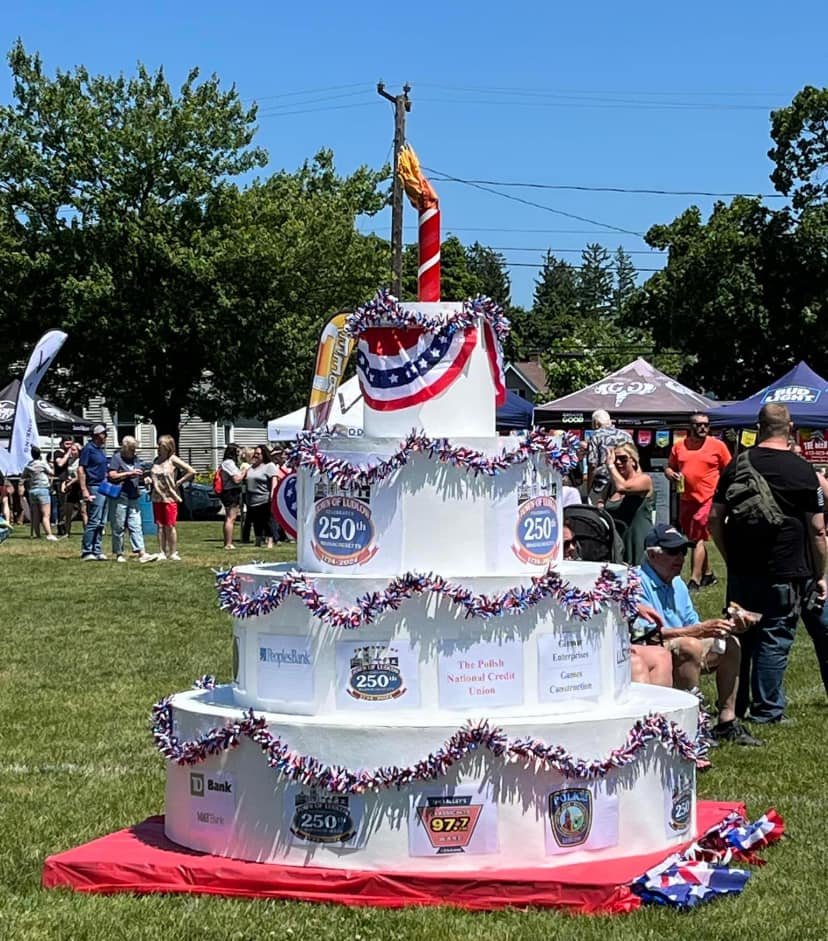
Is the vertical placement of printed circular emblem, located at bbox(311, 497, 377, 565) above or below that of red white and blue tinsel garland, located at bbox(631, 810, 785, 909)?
above

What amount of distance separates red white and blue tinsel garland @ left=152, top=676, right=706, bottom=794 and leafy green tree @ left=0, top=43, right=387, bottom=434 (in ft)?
127

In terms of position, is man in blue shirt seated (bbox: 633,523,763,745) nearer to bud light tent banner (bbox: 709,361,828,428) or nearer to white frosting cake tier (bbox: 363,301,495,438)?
white frosting cake tier (bbox: 363,301,495,438)

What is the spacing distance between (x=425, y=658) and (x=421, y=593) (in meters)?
0.28

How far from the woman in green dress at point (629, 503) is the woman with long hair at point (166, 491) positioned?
29.4 feet

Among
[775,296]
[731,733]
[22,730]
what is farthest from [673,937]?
[775,296]

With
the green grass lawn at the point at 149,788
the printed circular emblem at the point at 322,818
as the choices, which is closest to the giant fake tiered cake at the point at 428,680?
the printed circular emblem at the point at 322,818

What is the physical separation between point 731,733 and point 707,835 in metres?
2.60

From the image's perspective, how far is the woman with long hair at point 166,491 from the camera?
20031 millimetres

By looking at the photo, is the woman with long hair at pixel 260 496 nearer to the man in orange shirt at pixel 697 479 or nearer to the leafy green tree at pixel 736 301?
the man in orange shirt at pixel 697 479

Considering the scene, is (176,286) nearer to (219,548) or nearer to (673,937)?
(219,548)

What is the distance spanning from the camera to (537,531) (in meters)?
6.21

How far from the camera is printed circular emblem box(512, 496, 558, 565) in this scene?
242 inches

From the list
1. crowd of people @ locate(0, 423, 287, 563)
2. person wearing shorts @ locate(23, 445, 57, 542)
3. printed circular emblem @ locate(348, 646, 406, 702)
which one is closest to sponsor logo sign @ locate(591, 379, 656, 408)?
crowd of people @ locate(0, 423, 287, 563)

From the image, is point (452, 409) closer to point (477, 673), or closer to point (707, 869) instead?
point (477, 673)
